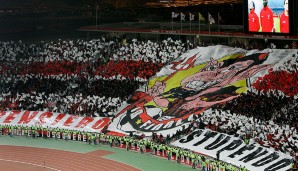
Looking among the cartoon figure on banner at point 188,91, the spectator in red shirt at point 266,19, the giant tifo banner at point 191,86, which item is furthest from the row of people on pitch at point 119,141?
the spectator in red shirt at point 266,19

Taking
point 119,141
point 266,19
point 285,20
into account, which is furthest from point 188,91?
point 285,20

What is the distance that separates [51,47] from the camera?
49.6m

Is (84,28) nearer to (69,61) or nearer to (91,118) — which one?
(69,61)

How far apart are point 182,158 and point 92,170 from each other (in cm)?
456

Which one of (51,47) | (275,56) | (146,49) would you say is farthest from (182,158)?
(51,47)

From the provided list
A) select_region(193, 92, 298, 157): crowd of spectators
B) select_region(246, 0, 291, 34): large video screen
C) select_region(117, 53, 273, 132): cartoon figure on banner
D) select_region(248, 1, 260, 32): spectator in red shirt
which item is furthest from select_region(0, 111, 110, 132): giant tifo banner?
select_region(246, 0, 291, 34): large video screen

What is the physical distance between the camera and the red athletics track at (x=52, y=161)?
106 feet

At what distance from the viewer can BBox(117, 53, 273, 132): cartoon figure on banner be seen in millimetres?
35219

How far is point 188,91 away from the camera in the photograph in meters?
37.6

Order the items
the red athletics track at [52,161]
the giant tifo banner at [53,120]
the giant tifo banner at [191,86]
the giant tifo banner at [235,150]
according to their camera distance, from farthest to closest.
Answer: the giant tifo banner at [53,120] → the giant tifo banner at [191,86] → the red athletics track at [52,161] → the giant tifo banner at [235,150]

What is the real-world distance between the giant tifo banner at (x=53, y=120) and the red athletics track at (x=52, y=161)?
10.9ft

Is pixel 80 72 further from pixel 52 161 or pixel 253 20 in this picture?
pixel 253 20

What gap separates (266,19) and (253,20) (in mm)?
818

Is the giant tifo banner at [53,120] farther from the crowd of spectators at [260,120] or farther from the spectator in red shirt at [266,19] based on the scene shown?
the spectator in red shirt at [266,19]
